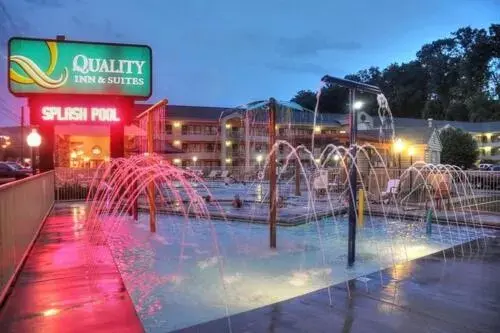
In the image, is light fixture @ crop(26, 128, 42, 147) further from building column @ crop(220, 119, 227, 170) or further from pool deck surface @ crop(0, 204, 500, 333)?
building column @ crop(220, 119, 227, 170)

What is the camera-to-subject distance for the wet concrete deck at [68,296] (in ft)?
18.2

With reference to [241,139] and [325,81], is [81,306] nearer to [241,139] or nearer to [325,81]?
[325,81]

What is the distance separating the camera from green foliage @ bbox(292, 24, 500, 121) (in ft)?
299

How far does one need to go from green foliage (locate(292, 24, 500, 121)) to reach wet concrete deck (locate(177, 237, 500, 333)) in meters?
83.0

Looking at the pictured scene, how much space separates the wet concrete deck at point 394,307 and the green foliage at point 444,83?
3269 inches

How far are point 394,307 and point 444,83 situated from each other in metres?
111

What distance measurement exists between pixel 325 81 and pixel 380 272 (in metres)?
3.53

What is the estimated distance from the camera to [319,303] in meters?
6.37

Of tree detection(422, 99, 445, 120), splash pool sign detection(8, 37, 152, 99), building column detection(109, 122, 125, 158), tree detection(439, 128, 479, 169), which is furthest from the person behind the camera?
tree detection(422, 99, 445, 120)

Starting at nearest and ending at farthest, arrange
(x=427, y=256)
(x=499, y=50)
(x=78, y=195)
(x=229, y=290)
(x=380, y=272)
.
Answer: (x=229, y=290) → (x=380, y=272) → (x=427, y=256) → (x=78, y=195) → (x=499, y=50)

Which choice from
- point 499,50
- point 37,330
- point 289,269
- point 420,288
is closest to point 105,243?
point 289,269

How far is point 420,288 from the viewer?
7.20 m

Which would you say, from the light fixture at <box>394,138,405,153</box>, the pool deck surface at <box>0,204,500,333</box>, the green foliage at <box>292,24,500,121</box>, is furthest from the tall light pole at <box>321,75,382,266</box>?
the green foliage at <box>292,24,500,121</box>

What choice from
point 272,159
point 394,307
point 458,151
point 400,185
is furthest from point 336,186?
point 458,151
